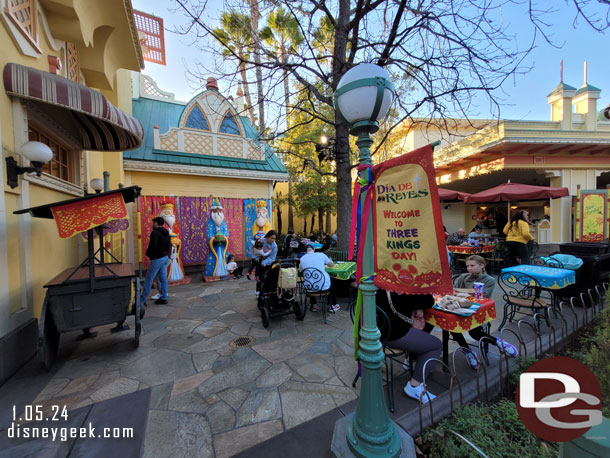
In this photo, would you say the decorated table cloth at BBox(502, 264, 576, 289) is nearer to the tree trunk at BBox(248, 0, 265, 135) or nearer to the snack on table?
the snack on table

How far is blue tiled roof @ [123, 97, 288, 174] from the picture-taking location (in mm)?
8055

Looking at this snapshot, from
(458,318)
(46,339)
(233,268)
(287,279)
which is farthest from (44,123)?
(458,318)

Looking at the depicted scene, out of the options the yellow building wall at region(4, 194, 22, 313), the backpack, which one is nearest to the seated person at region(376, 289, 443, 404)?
the backpack

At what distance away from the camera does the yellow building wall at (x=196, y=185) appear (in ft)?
26.4

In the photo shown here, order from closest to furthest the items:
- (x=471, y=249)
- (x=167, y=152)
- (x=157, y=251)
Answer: (x=157, y=251) < (x=471, y=249) < (x=167, y=152)

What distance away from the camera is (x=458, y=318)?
2.55 meters

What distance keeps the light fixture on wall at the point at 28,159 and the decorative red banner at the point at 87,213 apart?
3.17 ft

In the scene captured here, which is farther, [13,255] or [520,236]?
[520,236]

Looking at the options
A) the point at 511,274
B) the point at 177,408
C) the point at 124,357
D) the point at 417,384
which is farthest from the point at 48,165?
the point at 511,274

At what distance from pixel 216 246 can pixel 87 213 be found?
4.96 m

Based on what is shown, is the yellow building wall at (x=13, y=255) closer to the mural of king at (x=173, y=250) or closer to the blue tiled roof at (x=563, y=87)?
the mural of king at (x=173, y=250)

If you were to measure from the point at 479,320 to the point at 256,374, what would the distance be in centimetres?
259

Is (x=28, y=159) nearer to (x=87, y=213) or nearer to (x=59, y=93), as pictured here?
(x=59, y=93)

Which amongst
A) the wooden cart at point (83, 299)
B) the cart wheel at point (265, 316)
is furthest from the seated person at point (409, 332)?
the wooden cart at point (83, 299)
